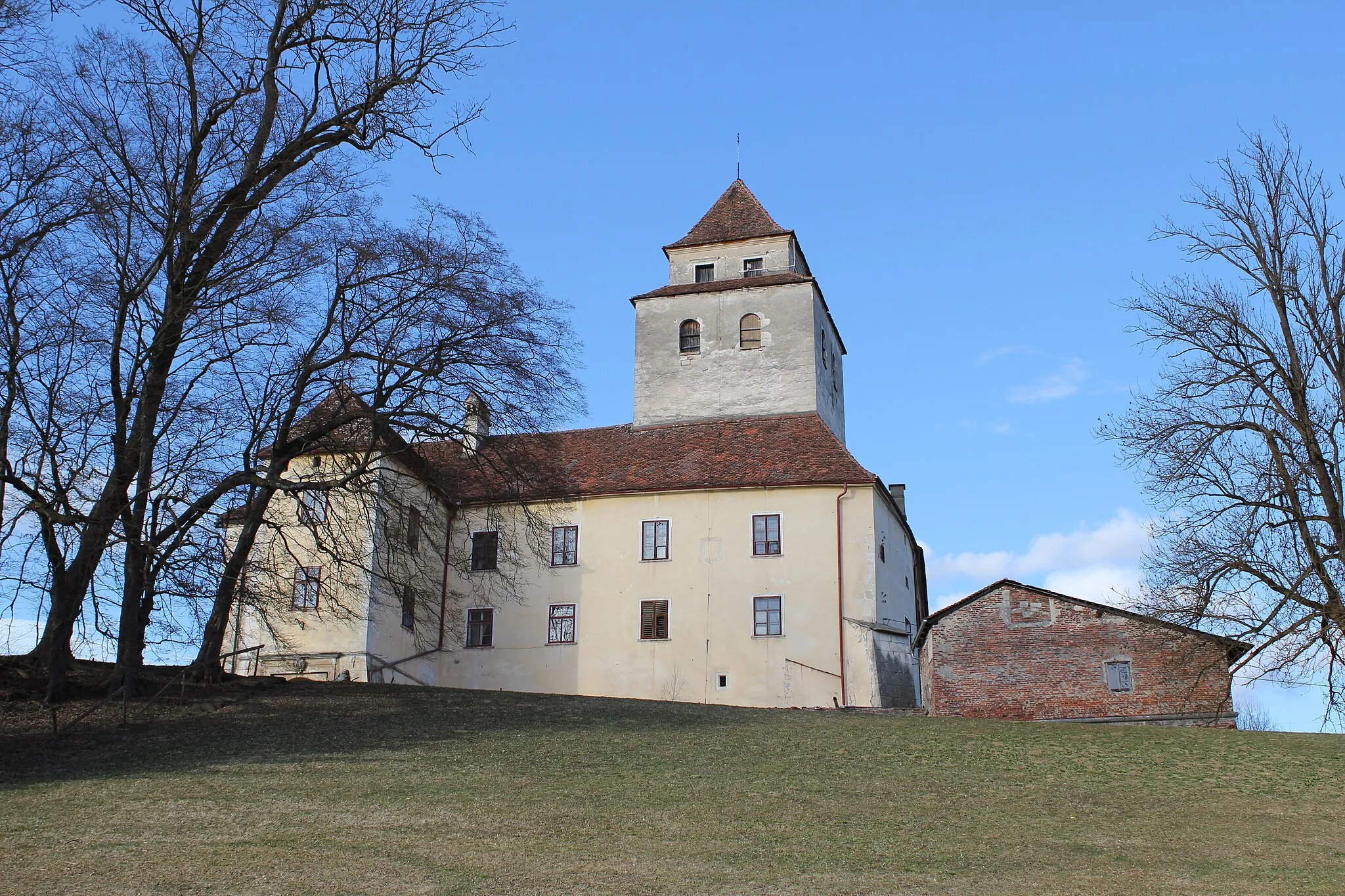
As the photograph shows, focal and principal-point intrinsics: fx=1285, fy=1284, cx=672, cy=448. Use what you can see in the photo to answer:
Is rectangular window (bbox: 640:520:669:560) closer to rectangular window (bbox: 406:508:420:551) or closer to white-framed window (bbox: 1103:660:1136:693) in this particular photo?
rectangular window (bbox: 406:508:420:551)

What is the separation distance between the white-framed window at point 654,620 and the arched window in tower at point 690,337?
29.8ft

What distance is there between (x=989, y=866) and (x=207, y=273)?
15569 millimetres

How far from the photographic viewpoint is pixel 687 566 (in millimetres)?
34875

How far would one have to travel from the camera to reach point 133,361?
1991 cm

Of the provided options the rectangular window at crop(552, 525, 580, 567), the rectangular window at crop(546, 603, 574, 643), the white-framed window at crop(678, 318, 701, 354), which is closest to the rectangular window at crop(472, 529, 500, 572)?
the rectangular window at crop(552, 525, 580, 567)

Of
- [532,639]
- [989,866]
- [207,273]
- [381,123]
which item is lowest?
[989,866]

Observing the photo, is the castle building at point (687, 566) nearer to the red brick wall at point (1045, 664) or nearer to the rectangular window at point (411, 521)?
the red brick wall at point (1045, 664)

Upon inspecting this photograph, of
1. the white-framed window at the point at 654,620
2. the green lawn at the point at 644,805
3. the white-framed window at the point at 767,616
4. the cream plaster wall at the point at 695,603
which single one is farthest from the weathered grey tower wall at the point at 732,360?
the green lawn at the point at 644,805

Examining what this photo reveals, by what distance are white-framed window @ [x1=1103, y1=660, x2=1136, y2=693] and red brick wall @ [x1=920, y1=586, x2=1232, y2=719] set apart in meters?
0.08

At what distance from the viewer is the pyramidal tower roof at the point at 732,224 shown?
4262cm

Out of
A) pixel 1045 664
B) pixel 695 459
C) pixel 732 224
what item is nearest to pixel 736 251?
pixel 732 224

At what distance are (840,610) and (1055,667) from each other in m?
6.39

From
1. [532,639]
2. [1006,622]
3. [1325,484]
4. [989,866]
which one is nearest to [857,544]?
[1006,622]

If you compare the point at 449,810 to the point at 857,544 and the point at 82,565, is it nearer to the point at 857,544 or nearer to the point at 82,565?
the point at 82,565
